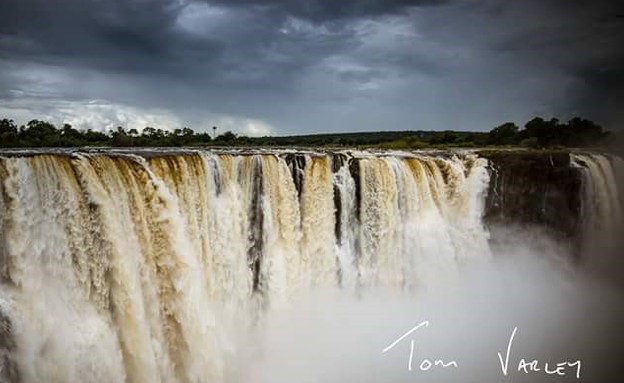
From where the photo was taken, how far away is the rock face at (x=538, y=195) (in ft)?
50.7

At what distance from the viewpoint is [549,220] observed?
51.3ft

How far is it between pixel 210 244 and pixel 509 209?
9142mm

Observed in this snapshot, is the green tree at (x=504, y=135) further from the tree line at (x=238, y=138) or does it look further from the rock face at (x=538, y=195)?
the rock face at (x=538, y=195)

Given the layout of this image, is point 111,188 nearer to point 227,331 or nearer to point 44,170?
point 44,170

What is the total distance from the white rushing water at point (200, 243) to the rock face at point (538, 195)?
1.27ft

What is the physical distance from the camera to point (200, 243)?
1038 cm

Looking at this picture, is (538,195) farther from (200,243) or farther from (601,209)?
(200,243)

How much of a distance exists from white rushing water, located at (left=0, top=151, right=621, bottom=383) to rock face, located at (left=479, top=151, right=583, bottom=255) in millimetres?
387

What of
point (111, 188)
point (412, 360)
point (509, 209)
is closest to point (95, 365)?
point (111, 188)
